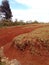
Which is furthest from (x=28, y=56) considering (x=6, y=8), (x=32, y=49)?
(x=6, y=8)

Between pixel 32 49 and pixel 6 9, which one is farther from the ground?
pixel 6 9

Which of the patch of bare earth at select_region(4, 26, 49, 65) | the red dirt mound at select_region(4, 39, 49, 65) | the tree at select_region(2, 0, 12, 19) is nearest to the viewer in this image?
the red dirt mound at select_region(4, 39, 49, 65)

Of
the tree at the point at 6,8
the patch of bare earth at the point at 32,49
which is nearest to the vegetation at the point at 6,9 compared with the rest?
the tree at the point at 6,8

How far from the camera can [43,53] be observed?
10.6m

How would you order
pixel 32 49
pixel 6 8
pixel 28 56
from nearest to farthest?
1. pixel 28 56
2. pixel 32 49
3. pixel 6 8

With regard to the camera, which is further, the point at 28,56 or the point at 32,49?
the point at 32,49

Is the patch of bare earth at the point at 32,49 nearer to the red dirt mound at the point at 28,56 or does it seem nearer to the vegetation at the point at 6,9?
the red dirt mound at the point at 28,56

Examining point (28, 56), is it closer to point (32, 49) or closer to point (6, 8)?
point (32, 49)

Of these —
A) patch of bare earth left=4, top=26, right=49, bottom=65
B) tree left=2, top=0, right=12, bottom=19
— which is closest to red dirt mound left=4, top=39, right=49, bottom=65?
patch of bare earth left=4, top=26, right=49, bottom=65

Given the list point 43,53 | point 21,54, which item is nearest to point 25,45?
point 21,54

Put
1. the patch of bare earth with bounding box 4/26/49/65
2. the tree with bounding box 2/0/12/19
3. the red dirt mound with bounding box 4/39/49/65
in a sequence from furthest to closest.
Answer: the tree with bounding box 2/0/12/19 < the patch of bare earth with bounding box 4/26/49/65 < the red dirt mound with bounding box 4/39/49/65

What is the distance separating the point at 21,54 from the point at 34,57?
0.81 meters

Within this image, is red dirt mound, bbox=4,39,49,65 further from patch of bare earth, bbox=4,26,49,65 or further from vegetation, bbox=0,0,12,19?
vegetation, bbox=0,0,12,19

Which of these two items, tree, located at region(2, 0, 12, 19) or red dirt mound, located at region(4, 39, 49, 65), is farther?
tree, located at region(2, 0, 12, 19)
